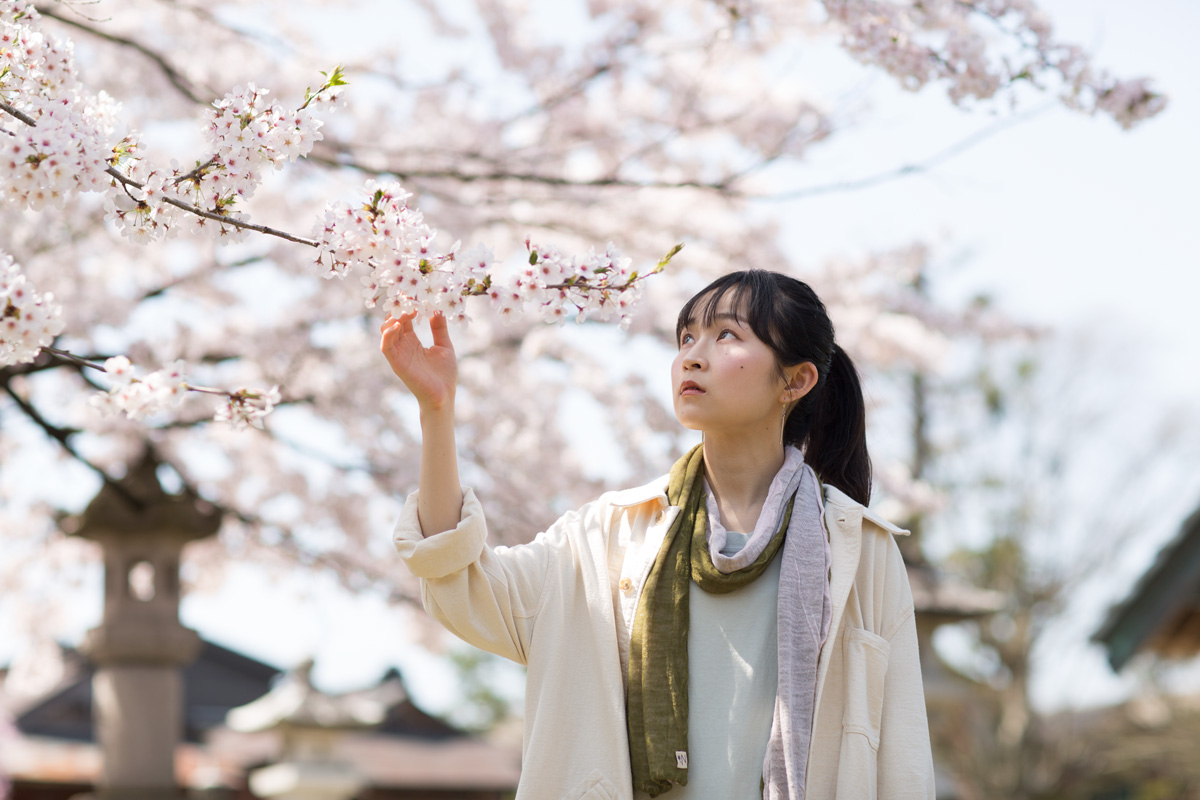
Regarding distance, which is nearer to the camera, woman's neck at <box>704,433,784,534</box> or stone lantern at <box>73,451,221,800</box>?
woman's neck at <box>704,433,784,534</box>

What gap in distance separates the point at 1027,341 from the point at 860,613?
25.3 feet

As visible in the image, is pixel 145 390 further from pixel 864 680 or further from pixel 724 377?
A: pixel 864 680

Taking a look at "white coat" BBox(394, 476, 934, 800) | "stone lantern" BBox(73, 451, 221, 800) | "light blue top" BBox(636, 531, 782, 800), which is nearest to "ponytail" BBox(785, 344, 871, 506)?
"white coat" BBox(394, 476, 934, 800)

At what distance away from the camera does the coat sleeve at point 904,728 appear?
181cm

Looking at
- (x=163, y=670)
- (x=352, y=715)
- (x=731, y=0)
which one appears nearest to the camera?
(x=731, y=0)

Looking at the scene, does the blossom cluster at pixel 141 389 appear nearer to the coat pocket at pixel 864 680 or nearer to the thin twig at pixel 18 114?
the thin twig at pixel 18 114

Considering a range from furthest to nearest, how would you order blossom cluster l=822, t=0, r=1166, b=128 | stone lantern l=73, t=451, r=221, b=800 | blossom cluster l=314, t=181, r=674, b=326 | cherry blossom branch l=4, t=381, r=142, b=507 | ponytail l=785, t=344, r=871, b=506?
1. stone lantern l=73, t=451, r=221, b=800
2. cherry blossom branch l=4, t=381, r=142, b=507
3. blossom cluster l=822, t=0, r=1166, b=128
4. ponytail l=785, t=344, r=871, b=506
5. blossom cluster l=314, t=181, r=674, b=326

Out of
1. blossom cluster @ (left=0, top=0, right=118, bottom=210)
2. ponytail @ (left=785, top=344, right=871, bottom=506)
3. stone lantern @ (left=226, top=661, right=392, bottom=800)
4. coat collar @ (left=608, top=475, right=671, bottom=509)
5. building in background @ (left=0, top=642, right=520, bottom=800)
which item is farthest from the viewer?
building in background @ (left=0, top=642, right=520, bottom=800)

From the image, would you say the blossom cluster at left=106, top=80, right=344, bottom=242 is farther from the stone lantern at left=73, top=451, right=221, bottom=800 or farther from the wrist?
the stone lantern at left=73, top=451, right=221, bottom=800

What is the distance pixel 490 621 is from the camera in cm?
187

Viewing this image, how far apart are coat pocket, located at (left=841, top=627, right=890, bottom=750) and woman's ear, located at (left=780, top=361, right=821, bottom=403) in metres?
0.47

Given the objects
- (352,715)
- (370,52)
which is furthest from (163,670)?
(370,52)

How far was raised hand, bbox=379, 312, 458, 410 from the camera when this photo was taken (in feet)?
5.98

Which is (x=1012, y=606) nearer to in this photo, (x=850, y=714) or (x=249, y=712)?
(x=249, y=712)
